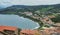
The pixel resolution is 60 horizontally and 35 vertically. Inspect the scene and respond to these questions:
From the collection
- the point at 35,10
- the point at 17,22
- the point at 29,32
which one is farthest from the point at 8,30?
the point at 35,10

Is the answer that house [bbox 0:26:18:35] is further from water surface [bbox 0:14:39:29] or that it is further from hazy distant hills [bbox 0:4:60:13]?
hazy distant hills [bbox 0:4:60:13]

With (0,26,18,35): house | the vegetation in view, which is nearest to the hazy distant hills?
the vegetation

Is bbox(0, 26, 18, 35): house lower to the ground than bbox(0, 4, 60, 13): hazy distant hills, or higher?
lower

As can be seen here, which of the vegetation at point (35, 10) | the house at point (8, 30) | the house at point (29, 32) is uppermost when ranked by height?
the vegetation at point (35, 10)

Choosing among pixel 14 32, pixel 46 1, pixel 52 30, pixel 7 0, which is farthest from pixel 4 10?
pixel 52 30

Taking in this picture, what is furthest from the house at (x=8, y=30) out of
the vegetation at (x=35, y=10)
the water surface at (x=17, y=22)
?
the vegetation at (x=35, y=10)

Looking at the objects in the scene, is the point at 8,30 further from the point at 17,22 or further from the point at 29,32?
the point at 29,32

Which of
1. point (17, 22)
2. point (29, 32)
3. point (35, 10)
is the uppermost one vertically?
point (35, 10)

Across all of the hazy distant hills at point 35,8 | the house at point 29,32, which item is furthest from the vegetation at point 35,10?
the house at point 29,32

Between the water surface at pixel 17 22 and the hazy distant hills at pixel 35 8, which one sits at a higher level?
the hazy distant hills at pixel 35 8

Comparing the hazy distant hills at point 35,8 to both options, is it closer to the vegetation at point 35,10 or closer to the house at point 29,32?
the vegetation at point 35,10

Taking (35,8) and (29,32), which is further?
(35,8)

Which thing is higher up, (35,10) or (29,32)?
(35,10)

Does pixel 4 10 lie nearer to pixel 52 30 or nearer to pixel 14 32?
pixel 14 32
